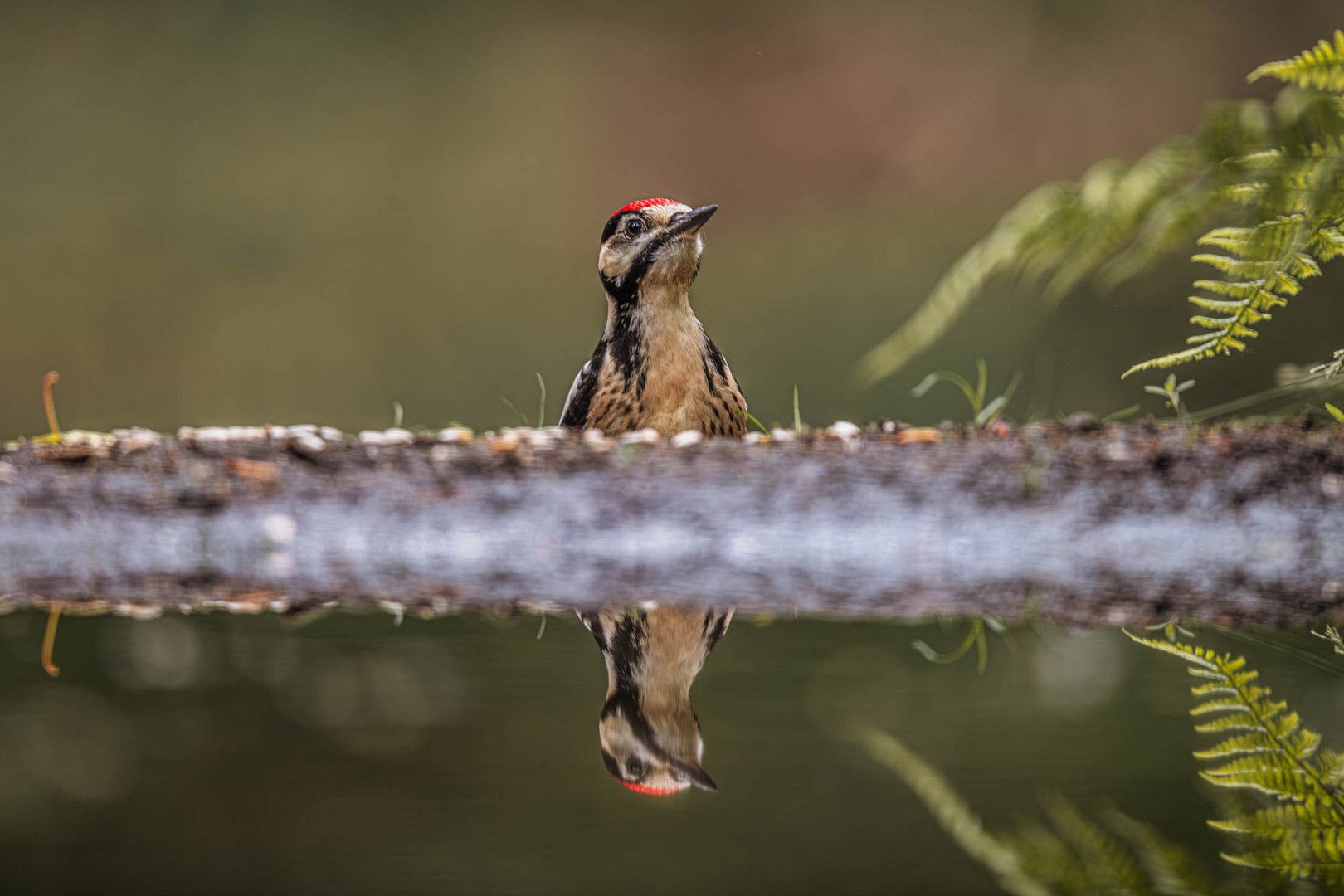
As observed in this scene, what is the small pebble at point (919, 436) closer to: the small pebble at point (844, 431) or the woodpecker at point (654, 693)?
the small pebble at point (844, 431)

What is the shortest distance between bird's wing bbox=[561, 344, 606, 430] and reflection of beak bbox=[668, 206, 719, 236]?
0.84ft

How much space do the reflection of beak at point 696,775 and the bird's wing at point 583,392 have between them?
154 cm

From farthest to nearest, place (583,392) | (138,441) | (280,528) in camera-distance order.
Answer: (583,392) < (138,441) < (280,528)

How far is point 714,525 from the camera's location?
5.66 ft

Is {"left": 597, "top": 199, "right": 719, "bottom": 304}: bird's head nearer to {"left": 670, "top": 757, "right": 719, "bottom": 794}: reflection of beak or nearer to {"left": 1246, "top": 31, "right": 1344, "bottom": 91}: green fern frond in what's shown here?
{"left": 1246, "top": 31, "right": 1344, "bottom": 91}: green fern frond

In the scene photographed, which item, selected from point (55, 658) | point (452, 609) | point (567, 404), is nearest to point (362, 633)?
point (452, 609)

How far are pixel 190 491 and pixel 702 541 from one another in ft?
2.41

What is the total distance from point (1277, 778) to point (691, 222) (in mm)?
1626

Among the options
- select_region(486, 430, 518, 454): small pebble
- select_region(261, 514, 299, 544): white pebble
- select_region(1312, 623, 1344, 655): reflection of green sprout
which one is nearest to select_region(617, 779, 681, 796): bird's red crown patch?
select_region(1312, 623, 1344, 655): reflection of green sprout

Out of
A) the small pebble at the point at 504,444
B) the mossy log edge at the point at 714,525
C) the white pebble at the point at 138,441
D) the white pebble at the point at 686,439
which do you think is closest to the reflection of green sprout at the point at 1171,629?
the mossy log edge at the point at 714,525

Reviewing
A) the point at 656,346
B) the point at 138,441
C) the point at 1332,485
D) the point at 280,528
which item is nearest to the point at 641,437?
the point at 656,346

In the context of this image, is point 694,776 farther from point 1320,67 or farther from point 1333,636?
point 1320,67

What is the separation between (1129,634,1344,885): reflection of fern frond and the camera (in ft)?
2.44

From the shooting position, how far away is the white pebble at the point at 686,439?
2025 millimetres
